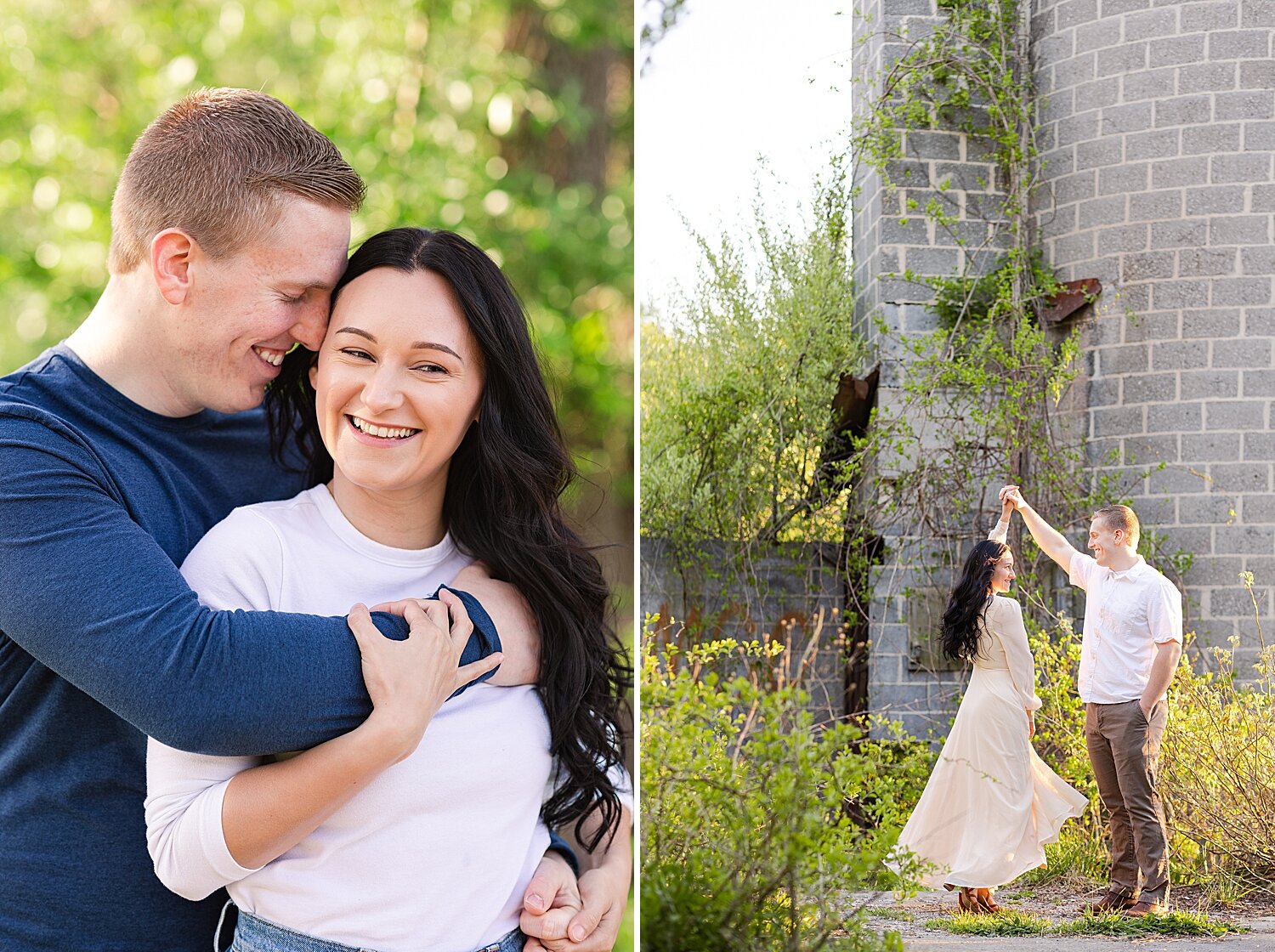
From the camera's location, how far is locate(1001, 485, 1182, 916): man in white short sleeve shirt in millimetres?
1713

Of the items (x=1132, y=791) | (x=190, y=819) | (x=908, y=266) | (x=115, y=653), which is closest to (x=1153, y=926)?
(x=1132, y=791)

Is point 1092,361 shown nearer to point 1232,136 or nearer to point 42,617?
point 1232,136

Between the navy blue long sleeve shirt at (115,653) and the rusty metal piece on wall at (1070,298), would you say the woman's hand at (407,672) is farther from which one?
the rusty metal piece on wall at (1070,298)

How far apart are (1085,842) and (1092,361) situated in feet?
2.39

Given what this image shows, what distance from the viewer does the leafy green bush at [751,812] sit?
183 cm

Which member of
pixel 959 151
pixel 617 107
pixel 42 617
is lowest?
pixel 42 617

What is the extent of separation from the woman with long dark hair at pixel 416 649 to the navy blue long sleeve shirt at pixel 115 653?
0.07 metres

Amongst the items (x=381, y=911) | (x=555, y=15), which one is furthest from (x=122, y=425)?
(x=555, y=15)

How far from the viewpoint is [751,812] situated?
1858mm

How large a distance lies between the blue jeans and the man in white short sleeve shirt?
3.55 feet

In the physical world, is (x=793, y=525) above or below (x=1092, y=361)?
below

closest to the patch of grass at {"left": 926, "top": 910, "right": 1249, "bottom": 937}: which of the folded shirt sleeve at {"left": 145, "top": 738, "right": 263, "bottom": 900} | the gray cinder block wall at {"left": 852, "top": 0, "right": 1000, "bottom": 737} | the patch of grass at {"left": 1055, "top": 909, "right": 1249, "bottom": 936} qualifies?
the patch of grass at {"left": 1055, "top": 909, "right": 1249, "bottom": 936}

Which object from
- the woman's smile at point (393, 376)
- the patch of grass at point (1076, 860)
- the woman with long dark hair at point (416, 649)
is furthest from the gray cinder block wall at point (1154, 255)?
the woman's smile at point (393, 376)

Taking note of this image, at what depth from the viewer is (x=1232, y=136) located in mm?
1779
